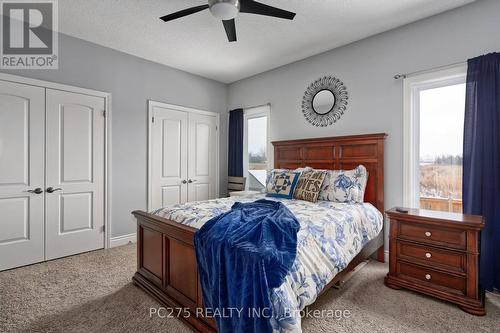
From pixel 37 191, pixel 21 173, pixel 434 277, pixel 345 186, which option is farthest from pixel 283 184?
pixel 21 173

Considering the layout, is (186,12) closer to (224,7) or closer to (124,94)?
(224,7)

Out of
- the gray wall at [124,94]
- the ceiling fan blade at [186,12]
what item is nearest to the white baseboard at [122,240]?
the gray wall at [124,94]

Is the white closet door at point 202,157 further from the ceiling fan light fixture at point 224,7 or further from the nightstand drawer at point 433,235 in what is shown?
the nightstand drawer at point 433,235

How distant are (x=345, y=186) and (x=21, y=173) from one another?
3716 mm

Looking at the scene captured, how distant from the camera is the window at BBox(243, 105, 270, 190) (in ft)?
15.2

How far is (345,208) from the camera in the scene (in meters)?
2.53

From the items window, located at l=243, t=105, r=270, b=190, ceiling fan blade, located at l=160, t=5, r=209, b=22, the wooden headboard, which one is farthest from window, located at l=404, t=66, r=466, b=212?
ceiling fan blade, located at l=160, t=5, r=209, b=22

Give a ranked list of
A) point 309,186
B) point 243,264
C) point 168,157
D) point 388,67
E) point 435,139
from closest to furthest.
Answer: point 243,264
point 435,139
point 309,186
point 388,67
point 168,157

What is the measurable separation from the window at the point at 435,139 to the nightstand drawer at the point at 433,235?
2.40ft

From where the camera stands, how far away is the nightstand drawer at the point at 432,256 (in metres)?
2.09

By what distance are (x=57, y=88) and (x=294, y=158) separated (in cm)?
327

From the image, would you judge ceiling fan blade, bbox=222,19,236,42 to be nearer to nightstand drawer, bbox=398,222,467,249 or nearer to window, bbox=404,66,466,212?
window, bbox=404,66,466,212

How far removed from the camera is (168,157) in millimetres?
4238

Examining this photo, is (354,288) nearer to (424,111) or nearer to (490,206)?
(490,206)
